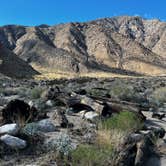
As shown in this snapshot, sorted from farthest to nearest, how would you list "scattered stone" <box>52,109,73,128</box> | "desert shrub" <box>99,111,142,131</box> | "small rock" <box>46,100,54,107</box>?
1. "small rock" <box>46,100,54,107</box>
2. "scattered stone" <box>52,109,73,128</box>
3. "desert shrub" <box>99,111,142,131</box>

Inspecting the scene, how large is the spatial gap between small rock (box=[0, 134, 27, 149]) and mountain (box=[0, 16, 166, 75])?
11687cm

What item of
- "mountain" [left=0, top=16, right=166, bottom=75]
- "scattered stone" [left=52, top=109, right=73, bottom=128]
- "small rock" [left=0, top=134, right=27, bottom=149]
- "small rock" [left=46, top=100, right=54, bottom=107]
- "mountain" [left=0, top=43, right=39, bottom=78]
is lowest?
"small rock" [left=0, top=134, right=27, bottom=149]

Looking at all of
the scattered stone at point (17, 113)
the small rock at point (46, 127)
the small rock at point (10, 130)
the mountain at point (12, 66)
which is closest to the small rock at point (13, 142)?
the small rock at point (10, 130)

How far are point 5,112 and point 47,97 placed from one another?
7.56 metres

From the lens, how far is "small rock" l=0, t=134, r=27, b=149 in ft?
27.7

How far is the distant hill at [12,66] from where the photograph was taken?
272 ft

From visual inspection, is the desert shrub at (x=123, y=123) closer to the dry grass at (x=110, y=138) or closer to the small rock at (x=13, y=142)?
the dry grass at (x=110, y=138)

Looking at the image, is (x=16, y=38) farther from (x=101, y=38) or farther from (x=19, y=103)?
(x=19, y=103)

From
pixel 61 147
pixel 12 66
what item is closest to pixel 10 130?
pixel 61 147

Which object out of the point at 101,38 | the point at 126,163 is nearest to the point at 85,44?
the point at 101,38

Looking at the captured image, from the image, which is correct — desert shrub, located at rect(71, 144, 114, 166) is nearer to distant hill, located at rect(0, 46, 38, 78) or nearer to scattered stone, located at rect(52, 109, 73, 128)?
scattered stone, located at rect(52, 109, 73, 128)

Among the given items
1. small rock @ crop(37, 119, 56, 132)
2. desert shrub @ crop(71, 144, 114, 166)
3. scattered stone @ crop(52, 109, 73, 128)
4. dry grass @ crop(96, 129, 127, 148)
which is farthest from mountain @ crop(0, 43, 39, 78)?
desert shrub @ crop(71, 144, 114, 166)

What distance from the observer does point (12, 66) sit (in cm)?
8881

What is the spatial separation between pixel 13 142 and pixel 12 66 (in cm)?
8154
